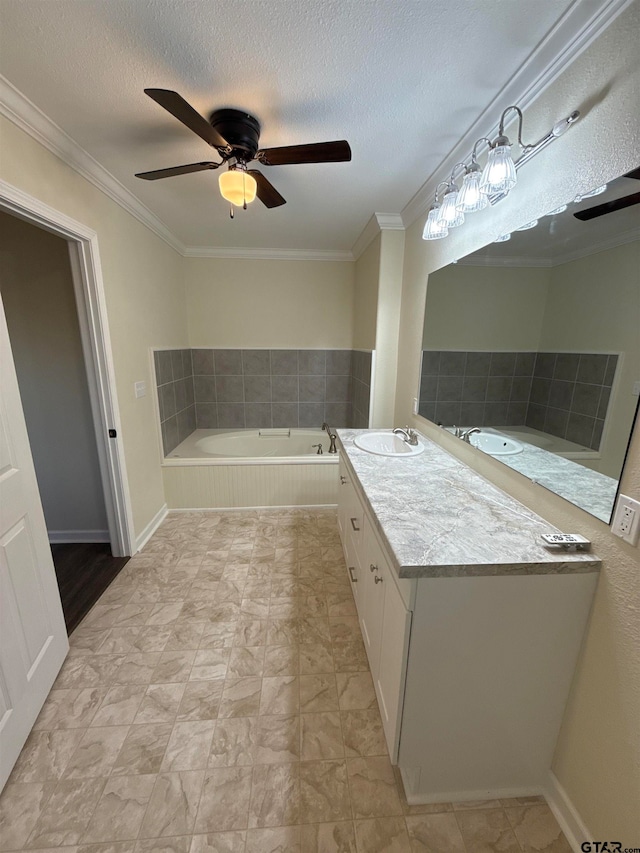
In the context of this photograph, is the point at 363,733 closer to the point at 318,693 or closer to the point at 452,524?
the point at 318,693

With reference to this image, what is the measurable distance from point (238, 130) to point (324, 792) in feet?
8.35

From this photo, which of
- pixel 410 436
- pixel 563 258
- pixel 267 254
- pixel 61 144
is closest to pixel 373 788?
pixel 410 436

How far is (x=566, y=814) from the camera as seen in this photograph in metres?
1.02

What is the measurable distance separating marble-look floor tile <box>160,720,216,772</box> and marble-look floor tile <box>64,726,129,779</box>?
0.62ft

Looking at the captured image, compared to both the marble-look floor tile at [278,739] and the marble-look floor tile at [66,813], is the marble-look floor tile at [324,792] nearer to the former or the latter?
the marble-look floor tile at [278,739]

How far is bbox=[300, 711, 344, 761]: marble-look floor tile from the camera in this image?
119 cm

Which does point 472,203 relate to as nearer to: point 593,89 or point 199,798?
point 593,89

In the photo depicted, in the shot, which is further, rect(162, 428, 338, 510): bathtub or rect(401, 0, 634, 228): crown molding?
rect(162, 428, 338, 510): bathtub

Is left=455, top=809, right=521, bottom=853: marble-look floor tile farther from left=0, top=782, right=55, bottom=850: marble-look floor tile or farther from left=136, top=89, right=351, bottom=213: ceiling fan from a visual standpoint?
left=136, top=89, right=351, bottom=213: ceiling fan

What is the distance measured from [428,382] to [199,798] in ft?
6.99

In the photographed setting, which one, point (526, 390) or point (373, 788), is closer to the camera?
point (373, 788)

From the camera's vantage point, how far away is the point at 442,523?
3.70 ft

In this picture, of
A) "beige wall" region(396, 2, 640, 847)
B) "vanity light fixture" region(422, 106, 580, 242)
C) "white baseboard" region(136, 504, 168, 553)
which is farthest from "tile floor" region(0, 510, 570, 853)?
"vanity light fixture" region(422, 106, 580, 242)

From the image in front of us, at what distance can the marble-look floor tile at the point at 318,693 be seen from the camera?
4.39 ft
